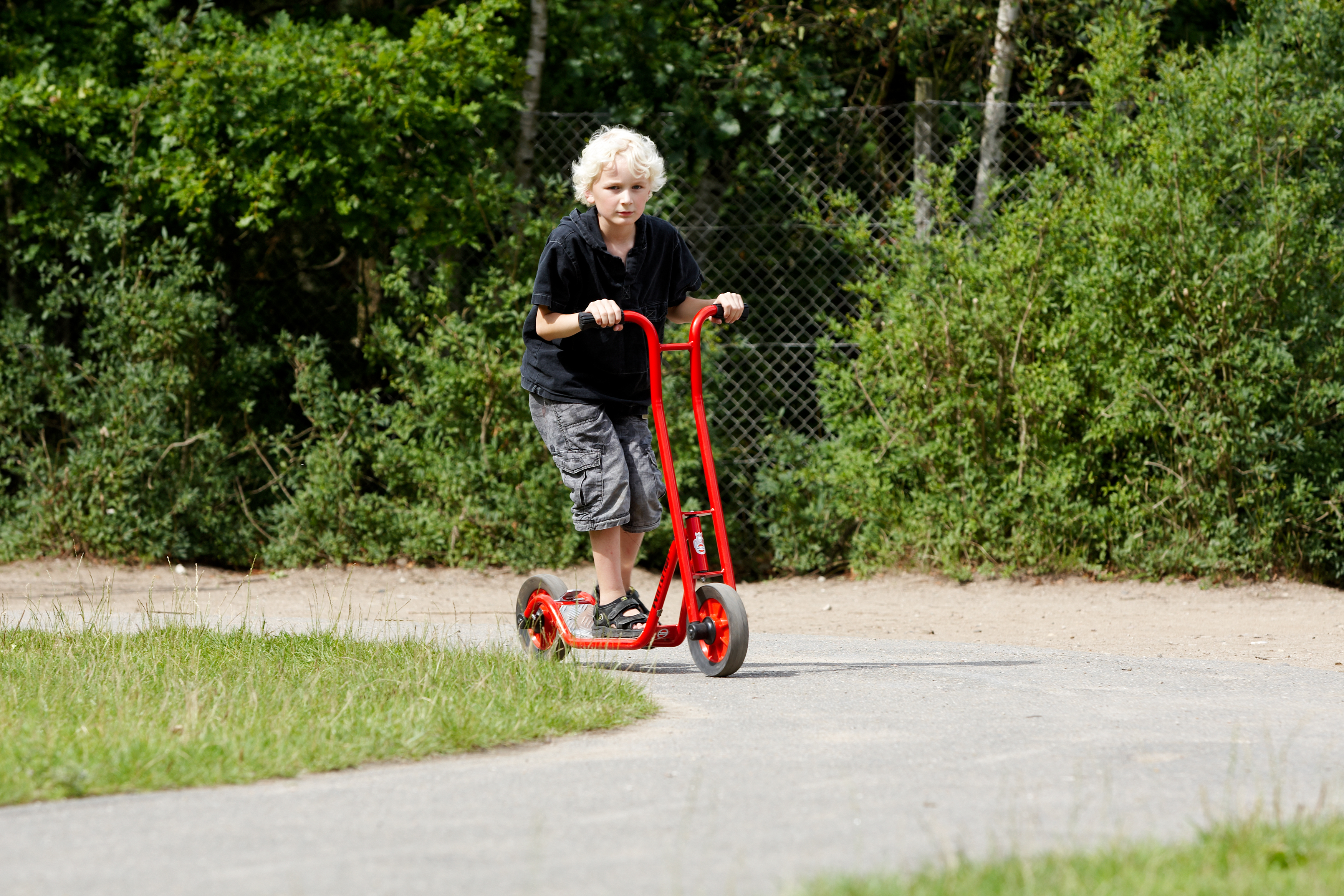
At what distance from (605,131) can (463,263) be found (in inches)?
169

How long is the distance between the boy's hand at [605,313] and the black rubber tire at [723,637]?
95cm

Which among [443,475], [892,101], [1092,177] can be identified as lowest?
[443,475]

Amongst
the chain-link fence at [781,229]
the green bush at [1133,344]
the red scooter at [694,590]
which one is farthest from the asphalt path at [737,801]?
the chain-link fence at [781,229]

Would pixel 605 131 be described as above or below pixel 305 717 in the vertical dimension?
above

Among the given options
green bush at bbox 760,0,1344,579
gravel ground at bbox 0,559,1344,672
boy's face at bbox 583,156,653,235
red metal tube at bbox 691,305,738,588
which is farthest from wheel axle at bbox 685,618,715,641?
green bush at bbox 760,0,1344,579

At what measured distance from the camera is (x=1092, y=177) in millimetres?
8562

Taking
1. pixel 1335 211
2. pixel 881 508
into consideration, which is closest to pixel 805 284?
pixel 881 508

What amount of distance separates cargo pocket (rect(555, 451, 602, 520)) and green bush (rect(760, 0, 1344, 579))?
386cm

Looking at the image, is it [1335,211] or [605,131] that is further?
[1335,211]

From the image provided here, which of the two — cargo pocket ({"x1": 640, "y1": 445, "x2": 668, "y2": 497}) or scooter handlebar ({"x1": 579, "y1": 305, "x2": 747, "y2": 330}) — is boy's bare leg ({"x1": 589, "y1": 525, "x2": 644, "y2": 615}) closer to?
cargo pocket ({"x1": 640, "y1": 445, "x2": 668, "y2": 497})

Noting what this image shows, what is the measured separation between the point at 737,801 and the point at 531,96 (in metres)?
7.19

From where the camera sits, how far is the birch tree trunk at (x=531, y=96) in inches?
369

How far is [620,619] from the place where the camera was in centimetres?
505

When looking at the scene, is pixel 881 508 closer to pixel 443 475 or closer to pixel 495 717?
pixel 443 475
